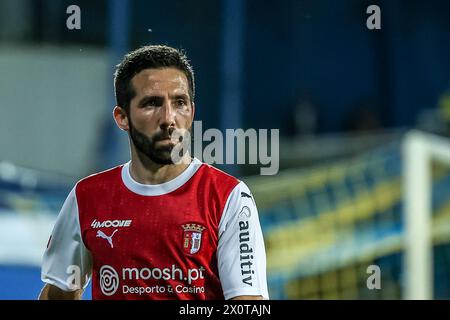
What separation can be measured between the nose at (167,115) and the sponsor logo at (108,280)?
380mm

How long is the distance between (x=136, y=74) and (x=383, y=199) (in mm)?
3090

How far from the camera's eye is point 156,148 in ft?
8.55

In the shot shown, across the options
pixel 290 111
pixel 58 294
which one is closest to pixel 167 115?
pixel 58 294

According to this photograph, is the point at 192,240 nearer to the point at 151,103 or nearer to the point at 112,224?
the point at 112,224

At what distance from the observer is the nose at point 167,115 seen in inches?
102

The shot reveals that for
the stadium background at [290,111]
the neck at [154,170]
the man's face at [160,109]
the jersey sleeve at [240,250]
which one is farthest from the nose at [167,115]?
the stadium background at [290,111]

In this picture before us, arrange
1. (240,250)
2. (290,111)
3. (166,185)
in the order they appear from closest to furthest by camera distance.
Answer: (240,250) → (166,185) → (290,111)

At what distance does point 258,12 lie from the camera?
5.22m

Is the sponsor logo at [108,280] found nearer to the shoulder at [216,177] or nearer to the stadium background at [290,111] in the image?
the shoulder at [216,177]

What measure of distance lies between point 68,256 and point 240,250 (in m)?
0.47

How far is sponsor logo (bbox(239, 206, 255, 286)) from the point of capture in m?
2.46

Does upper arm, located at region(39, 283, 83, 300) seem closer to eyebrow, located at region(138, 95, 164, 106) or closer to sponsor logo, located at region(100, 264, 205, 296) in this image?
sponsor logo, located at region(100, 264, 205, 296)
